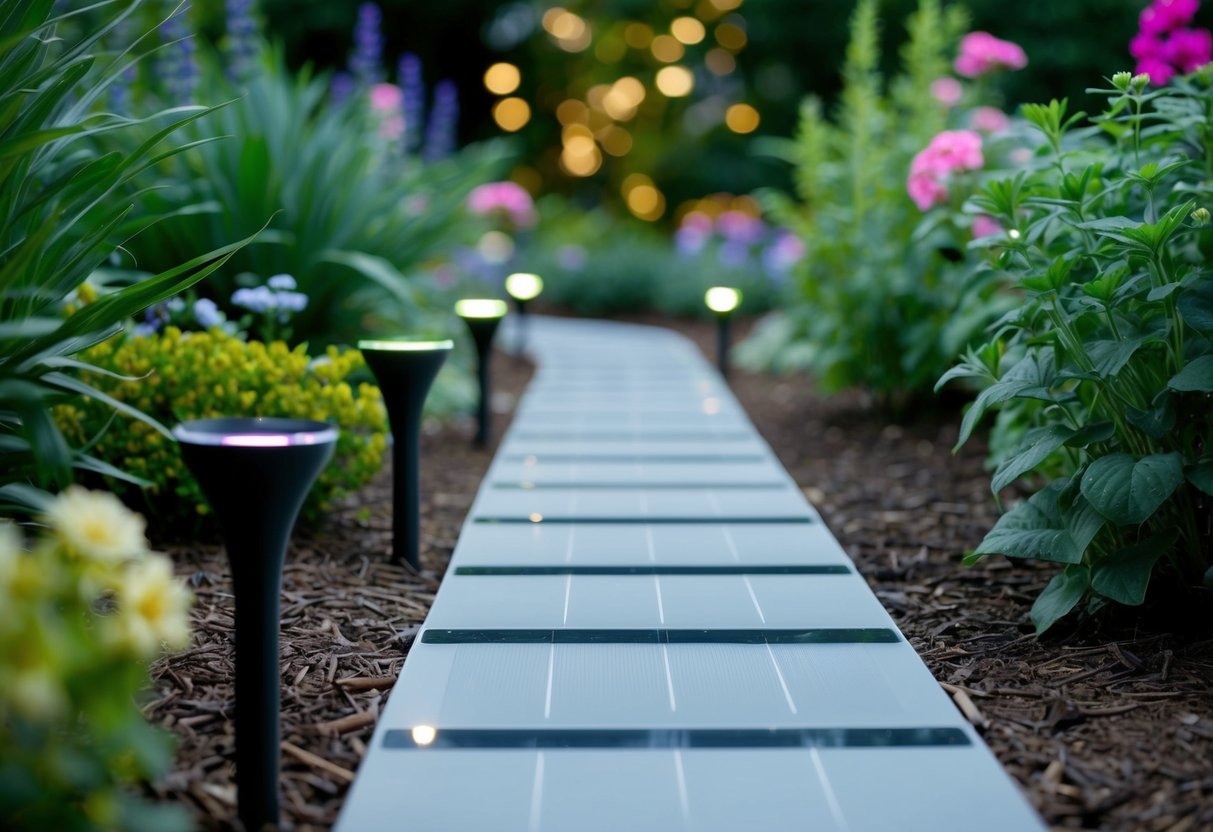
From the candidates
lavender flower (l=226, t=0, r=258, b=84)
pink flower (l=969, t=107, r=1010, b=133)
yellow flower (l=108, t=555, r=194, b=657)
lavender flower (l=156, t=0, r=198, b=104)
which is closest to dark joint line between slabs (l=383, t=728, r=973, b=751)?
yellow flower (l=108, t=555, r=194, b=657)

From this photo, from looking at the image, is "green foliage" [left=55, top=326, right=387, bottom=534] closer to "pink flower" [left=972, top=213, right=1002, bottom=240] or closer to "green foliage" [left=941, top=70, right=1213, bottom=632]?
"green foliage" [left=941, top=70, right=1213, bottom=632]

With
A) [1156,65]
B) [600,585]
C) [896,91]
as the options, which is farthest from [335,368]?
[896,91]

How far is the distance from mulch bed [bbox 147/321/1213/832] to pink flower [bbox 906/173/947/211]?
1.20m

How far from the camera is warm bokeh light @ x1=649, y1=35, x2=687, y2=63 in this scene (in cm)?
2073

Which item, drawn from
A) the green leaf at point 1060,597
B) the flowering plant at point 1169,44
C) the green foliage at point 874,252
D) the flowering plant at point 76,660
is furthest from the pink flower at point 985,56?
the flowering plant at point 76,660

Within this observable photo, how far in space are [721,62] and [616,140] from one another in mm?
2745

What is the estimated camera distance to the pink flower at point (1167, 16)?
10.6 feet

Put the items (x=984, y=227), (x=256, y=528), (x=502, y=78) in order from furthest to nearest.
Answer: (x=502, y=78)
(x=984, y=227)
(x=256, y=528)

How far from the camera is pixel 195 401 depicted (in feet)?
10.8

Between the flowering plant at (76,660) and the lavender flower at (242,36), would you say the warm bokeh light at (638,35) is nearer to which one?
the lavender flower at (242,36)

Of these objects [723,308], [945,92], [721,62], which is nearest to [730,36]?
[721,62]

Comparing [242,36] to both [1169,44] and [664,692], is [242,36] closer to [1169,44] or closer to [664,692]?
[1169,44]

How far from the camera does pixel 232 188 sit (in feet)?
14.6

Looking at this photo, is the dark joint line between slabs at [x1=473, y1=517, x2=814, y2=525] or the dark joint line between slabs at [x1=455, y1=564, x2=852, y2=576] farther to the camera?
the dark joint line between slabs at [x1=473, y1=517, x2=814, y2=525]
